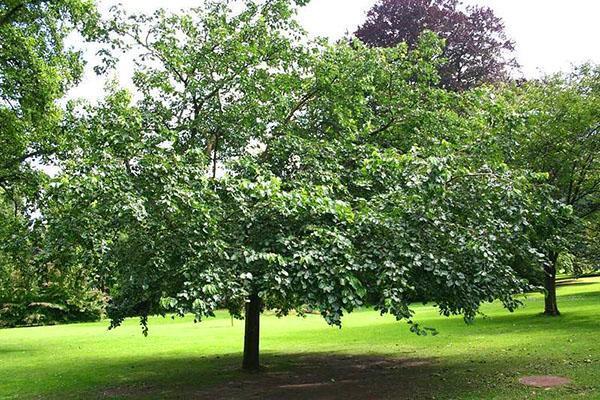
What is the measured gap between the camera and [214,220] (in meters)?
8.40

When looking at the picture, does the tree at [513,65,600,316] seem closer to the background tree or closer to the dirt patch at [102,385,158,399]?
the dirt patch at [102,385,158,399]

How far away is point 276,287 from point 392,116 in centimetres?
613

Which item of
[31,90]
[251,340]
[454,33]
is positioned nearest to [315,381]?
[251,340]

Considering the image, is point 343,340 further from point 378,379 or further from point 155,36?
point 155,36

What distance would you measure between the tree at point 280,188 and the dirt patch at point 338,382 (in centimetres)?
182

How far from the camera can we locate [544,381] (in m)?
10.2

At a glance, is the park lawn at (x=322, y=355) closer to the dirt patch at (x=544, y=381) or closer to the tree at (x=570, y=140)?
the dirt patch at (x=544, y=381)

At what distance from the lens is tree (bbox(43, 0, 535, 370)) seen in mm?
8258

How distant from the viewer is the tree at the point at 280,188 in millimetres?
8258

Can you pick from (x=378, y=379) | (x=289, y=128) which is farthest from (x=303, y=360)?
(x=289, y=128)

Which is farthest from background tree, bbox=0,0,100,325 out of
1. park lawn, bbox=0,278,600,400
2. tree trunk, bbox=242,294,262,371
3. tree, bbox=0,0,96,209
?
tree trunk, bbox=242,294,262,371

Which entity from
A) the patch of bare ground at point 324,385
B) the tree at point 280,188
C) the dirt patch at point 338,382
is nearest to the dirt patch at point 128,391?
the patch of bare ground at point 324,385

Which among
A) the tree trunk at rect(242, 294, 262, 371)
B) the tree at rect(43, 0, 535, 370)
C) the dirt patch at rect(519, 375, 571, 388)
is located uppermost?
the tree at rect(43, 0, 535, 370)

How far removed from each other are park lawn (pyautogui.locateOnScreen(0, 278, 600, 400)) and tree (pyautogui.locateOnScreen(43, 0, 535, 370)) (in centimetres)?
203
